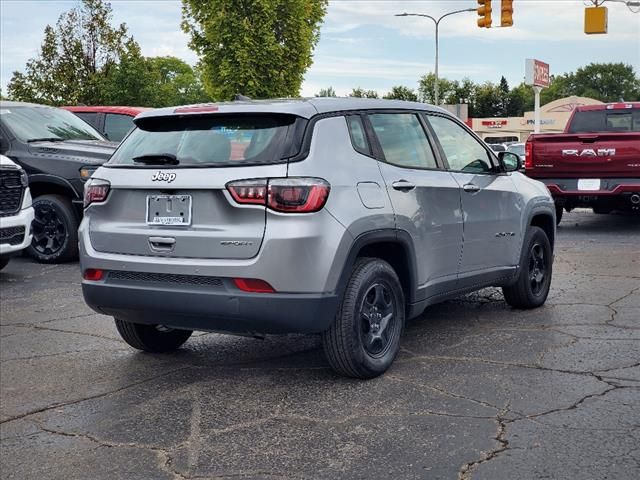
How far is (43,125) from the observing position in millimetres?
11891

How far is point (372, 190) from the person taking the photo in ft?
17.2

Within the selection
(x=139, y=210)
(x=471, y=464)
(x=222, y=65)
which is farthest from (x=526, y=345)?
(x=222, y=65)

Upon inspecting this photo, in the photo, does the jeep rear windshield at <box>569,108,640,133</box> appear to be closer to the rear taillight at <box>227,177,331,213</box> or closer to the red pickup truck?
the red pickup truck

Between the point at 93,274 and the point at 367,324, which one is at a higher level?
the point at 93,274

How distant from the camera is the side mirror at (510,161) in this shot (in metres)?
6.96

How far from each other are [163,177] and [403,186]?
1482mm

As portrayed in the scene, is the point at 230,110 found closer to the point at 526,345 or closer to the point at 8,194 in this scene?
the point at 526,345

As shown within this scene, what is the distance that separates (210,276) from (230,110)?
1.01 meters

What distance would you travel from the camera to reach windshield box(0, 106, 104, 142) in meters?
11.6

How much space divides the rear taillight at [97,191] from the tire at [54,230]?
Result: 220 inches

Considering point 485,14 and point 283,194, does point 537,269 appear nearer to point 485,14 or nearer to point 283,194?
point 283,194

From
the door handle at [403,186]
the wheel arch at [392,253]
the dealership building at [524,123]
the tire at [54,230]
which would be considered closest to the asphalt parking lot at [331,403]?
the wheel arch at [392,253]

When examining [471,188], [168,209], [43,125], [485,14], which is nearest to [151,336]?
[168,209]

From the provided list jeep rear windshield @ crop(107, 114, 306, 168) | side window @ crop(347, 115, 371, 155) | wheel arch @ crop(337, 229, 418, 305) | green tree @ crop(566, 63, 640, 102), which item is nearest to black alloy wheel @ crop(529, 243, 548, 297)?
wheel arch @ crop(337, 229, 418, 305)
